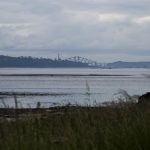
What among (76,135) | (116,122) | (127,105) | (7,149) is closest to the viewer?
(7,149)

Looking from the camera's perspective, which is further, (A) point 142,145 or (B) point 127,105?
(B) point 127,105

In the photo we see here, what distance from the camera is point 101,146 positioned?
330 inches

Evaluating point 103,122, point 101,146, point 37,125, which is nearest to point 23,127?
point 37,125

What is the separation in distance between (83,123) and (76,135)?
1.62 meters

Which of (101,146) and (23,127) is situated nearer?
(101,146)

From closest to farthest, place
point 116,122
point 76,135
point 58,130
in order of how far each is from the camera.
A: point 76,135 < point 116,122 < point 58,130

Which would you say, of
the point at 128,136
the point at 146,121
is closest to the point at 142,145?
the point at 128,136

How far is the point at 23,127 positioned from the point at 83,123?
1.11 m

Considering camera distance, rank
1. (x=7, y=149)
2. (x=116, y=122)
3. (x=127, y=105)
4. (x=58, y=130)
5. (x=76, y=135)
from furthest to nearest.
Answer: (x=127, y=105) < (x=58, y=130) < (x=116, y=122) < (x=76, y=135) < (x=7, y=149)

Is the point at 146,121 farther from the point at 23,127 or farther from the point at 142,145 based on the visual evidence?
the point at 23,127

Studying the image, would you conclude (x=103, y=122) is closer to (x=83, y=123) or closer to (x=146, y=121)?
(x=83, y=123)

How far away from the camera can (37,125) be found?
10695mm

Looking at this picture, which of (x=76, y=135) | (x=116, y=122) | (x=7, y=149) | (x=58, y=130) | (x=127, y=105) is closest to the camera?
(x=7, y=149)

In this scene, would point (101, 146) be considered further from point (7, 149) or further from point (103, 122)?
point (103, 122)
